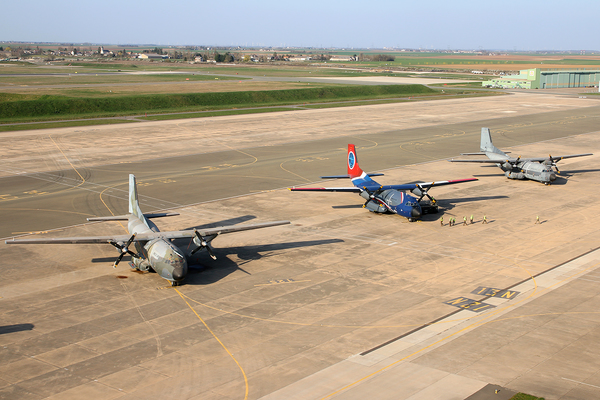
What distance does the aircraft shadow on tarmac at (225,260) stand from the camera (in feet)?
126

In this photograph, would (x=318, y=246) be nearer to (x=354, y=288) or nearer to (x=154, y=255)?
(x=354, y=288)

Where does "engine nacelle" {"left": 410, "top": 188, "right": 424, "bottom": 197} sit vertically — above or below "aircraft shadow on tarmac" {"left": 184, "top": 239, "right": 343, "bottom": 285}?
above

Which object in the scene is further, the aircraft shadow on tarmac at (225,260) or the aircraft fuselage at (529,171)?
the aircraft fuselage at (529,171)

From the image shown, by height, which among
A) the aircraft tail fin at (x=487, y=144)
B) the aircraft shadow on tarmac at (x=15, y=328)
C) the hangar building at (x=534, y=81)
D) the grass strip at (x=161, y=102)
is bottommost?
the aircraft shadow on tarmac at (x=15, y=328)

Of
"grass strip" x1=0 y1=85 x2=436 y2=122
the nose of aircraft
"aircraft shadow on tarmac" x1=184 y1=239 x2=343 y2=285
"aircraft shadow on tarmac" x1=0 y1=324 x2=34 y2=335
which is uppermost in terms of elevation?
"grass strip" x1=0 y1=85 x2=436 y2=122

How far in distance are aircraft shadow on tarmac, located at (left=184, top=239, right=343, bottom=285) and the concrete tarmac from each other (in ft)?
0.72

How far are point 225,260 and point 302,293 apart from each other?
29.5 ft

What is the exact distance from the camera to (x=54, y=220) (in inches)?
1996

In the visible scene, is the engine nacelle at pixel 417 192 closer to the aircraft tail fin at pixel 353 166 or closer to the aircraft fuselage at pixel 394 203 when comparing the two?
the aircraft fuselage at pixel 394 203

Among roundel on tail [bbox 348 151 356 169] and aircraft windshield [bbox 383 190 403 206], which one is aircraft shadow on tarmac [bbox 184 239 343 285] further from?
roundel on tail [bbox 348 151 356 169]

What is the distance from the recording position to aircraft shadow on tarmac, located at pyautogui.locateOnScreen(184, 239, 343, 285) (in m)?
38.4

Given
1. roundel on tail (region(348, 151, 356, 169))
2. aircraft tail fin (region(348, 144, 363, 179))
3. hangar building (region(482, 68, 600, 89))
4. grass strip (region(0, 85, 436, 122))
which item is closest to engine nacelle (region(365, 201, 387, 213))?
aircraft tail fin (region(348, 144, 363, 179))

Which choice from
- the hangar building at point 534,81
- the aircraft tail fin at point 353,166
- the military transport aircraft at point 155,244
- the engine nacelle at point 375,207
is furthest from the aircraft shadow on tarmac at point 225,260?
the hangar building at point 534,81

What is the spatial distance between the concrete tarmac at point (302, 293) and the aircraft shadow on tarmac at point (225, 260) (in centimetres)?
22
